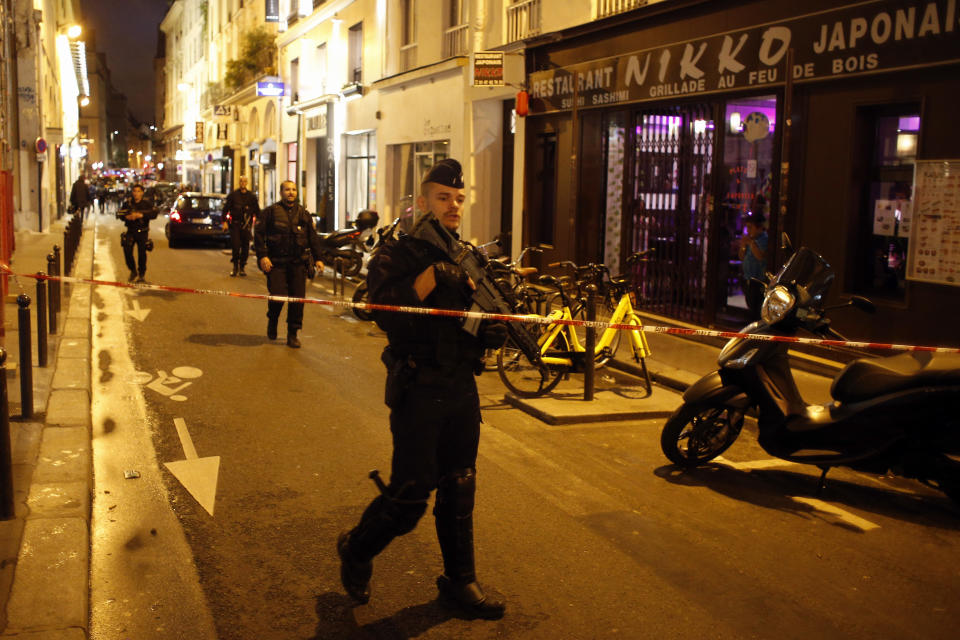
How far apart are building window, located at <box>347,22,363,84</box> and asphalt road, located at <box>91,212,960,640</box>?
65.9 ft

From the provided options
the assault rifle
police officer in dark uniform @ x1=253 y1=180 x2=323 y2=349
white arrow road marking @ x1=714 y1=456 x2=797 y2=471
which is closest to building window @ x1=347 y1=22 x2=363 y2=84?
police officer in dark uniform @ x1=253 y1=180 x2=323 y2=349

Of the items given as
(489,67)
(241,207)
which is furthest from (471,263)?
(241,207)

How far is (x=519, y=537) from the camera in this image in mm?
5230

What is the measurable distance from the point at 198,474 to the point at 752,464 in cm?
375

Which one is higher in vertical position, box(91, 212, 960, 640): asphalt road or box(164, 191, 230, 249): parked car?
box(164, 191, 230, 249): parked car

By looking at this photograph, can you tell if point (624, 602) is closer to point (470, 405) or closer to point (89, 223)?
point (470, 405)

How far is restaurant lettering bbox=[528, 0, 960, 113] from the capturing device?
9078 millimetres

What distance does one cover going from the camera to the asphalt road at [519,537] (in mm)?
4246

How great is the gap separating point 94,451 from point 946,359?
18.2 ft

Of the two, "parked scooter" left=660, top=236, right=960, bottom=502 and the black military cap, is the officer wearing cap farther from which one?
"parked scooter" left=660, top=236, right=960, bottom=502

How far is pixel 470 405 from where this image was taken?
414 cm

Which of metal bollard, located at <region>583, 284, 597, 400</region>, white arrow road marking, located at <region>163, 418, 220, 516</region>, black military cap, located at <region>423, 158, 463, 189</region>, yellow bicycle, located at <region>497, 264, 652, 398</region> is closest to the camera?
black military cap, located at <region>423, 158, 463, 189</region>

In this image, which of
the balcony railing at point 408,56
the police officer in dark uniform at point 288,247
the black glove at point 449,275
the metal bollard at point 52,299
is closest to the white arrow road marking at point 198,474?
the black glove at point 449,275

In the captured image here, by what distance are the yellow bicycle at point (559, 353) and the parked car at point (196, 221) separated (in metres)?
18.6
